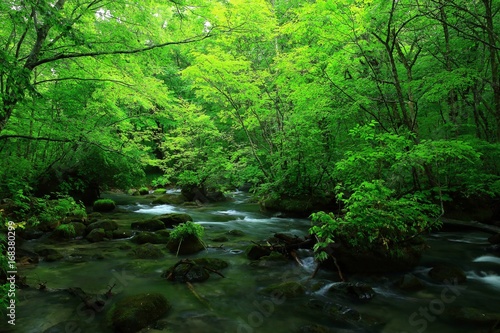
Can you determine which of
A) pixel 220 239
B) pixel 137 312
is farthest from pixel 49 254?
pixel 220 239

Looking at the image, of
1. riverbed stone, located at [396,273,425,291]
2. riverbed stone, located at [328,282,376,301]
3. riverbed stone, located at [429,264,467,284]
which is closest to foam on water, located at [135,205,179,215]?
riverbed stone, located at [328,282,376,301]

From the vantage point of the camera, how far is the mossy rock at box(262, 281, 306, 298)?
17.6 feet

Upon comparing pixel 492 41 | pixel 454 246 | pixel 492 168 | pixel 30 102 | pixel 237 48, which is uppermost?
pixel 237 48

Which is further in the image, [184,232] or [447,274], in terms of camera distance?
[184,232]

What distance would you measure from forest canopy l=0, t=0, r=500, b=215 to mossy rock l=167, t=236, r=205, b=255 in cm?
224

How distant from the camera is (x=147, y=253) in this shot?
24.3 ft

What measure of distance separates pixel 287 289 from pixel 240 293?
90cm

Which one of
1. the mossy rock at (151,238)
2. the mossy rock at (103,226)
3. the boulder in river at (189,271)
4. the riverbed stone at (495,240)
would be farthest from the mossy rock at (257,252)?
the riverbed stone at (495,240)

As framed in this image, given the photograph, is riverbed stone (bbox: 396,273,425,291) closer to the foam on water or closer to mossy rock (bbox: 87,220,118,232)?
mossy rock (bbox: 87,220,118,232)

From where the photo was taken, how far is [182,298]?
204 inches

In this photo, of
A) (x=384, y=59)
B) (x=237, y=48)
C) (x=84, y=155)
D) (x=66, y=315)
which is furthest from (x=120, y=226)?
(x=384, y=59)

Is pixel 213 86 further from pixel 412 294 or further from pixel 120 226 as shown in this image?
pixel 412 294

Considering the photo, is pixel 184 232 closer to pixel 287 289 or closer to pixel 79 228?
pixel 287 289

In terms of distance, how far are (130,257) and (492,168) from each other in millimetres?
10825
